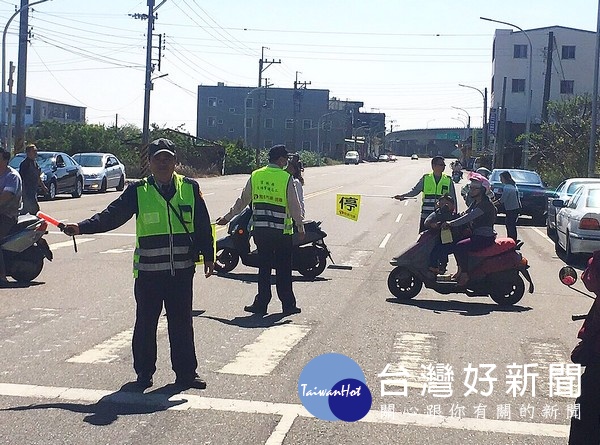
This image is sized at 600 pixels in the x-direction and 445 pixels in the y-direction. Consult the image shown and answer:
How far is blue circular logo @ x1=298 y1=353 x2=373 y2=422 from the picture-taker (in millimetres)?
6324

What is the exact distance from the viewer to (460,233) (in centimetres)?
1131

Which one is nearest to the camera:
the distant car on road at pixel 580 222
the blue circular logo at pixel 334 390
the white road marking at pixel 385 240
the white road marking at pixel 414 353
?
the blue circular logo at pixel 334 390

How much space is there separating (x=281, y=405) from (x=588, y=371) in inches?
89.7

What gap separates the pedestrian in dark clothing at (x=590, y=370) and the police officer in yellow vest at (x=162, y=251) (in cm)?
290

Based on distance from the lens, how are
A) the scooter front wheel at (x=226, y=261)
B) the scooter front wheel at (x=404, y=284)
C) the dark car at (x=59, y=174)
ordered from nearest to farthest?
the scooter front wheel at (x=404, y=284)
the scooter front wheel at (x=226, y=261)
the dark car at (x=59, y=174)

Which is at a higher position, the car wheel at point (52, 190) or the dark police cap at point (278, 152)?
the dark police cap at point (278, 152)

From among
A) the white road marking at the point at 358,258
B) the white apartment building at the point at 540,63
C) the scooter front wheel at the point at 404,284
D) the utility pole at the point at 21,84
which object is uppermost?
the white apartment building at the point at 540,63

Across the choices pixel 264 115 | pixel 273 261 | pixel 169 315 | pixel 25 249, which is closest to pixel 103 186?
pixel 25 249

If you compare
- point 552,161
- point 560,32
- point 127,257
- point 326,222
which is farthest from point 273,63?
point 127,257

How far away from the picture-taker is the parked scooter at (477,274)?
1110 centimetres

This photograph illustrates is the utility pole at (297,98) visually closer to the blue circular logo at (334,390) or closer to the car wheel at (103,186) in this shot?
the car wheel at (103,186)

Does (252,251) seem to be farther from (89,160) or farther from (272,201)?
(89,160)

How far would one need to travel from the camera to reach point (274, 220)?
10.1 m

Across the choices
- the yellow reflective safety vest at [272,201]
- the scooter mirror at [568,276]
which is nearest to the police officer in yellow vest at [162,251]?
the scooter mirror at [568,276]
